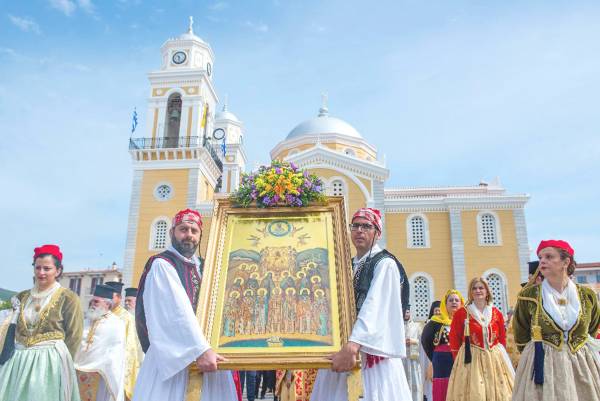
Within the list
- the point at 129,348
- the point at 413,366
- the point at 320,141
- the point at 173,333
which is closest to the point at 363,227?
the point at 173,333

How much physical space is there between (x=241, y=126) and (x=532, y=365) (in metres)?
38.4

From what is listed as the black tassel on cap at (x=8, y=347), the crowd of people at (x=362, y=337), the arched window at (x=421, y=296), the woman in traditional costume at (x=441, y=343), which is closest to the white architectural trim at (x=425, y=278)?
the arched window at (x=421, y=296)

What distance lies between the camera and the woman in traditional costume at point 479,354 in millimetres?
5312

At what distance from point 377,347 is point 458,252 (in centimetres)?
2408

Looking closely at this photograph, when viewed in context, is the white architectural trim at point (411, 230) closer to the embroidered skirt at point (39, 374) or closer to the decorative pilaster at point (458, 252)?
the decorative pilaster at point (458, 252)

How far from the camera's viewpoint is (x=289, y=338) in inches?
131

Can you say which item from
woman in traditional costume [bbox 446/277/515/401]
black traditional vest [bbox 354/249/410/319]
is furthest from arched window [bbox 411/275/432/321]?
black traditional vest [bbox 354/249/410/319]

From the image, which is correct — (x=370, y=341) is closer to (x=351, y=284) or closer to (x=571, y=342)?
(x=351, y=284)

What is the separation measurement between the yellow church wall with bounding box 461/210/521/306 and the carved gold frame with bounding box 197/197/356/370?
23.4 m

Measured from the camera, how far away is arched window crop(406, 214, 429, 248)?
26547 mm

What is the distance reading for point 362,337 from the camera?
3221 mm

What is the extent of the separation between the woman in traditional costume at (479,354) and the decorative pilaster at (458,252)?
20.8 m

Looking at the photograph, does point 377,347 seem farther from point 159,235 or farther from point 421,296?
point 159,235

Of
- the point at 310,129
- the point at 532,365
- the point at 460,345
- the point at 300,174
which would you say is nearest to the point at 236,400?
the point at 300,174
